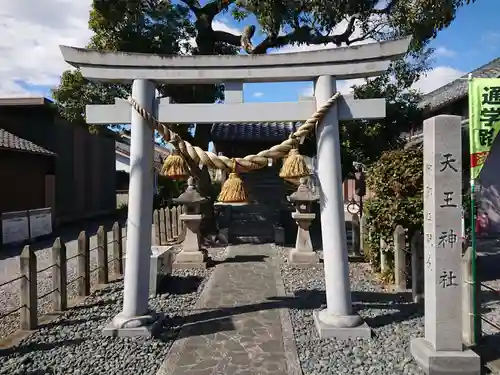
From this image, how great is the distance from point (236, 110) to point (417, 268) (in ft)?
13.5

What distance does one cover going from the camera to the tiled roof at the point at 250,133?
17.2m

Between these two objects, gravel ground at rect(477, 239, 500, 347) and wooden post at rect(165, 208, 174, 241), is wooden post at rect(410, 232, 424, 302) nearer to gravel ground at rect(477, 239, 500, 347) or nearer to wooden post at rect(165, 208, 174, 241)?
gravel ground at rect(477, 239, 500, 347)

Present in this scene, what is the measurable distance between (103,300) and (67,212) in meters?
13.2

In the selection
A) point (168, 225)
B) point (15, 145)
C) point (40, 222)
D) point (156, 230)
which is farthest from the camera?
point (40, 222)

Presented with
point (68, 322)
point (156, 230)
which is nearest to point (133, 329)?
point (68, 322)

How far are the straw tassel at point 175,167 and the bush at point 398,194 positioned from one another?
14.3 feet

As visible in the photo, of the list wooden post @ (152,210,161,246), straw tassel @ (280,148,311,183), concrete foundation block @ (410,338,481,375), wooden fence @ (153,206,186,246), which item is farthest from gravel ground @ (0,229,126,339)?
concrete foundation block @ (410,338,481,375)

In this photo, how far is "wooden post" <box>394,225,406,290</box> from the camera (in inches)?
295

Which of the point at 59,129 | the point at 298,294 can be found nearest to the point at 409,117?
the point at 298,294

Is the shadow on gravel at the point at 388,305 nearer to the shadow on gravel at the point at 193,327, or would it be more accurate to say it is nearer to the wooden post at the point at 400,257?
the wooden post at the point at 400,257

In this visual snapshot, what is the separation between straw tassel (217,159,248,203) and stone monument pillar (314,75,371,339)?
1.09 metres

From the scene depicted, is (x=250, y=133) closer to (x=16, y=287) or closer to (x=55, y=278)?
(x=16, y=287)

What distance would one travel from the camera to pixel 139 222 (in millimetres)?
5445

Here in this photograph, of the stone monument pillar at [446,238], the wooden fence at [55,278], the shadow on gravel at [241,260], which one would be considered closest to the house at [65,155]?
the wooden fence at [55,278]
